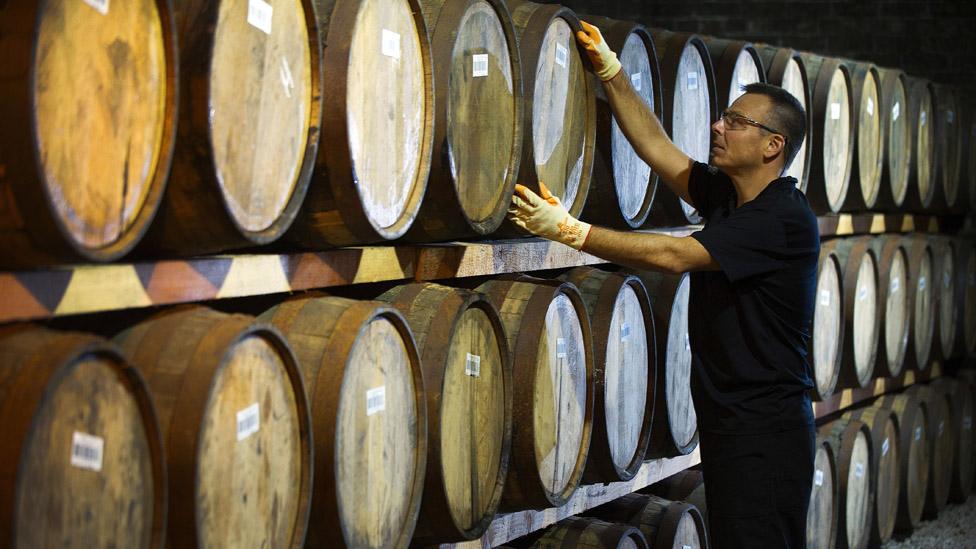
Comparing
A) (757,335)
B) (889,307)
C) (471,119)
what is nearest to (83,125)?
(471,119)

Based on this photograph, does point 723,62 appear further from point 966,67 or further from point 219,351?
point 966,67

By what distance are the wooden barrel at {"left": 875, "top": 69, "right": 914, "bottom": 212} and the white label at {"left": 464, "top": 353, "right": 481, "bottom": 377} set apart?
3.69 metres

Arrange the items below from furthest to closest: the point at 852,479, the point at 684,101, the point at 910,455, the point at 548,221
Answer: the point at 910,455
the point at 852,479
the point at 684,101
the point at 548,221

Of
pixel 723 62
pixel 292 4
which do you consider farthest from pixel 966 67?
pixel 292 4

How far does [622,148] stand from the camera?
4.27 metres

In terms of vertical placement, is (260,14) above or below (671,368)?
above

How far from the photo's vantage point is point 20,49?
1.88 m

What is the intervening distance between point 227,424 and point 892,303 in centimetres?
490

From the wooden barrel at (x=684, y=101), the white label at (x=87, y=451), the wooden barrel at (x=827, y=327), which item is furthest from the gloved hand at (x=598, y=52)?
the white label at (x=87, y=451)

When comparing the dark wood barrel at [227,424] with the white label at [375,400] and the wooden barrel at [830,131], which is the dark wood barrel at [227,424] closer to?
the white label at [375,400]

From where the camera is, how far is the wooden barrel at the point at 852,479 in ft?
19.3

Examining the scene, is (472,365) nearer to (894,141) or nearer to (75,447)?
(75,447)

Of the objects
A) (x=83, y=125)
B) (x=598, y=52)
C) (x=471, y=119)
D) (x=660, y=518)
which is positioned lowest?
(x=660, y=518)

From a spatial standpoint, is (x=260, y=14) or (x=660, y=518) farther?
(x=660, y=518)
